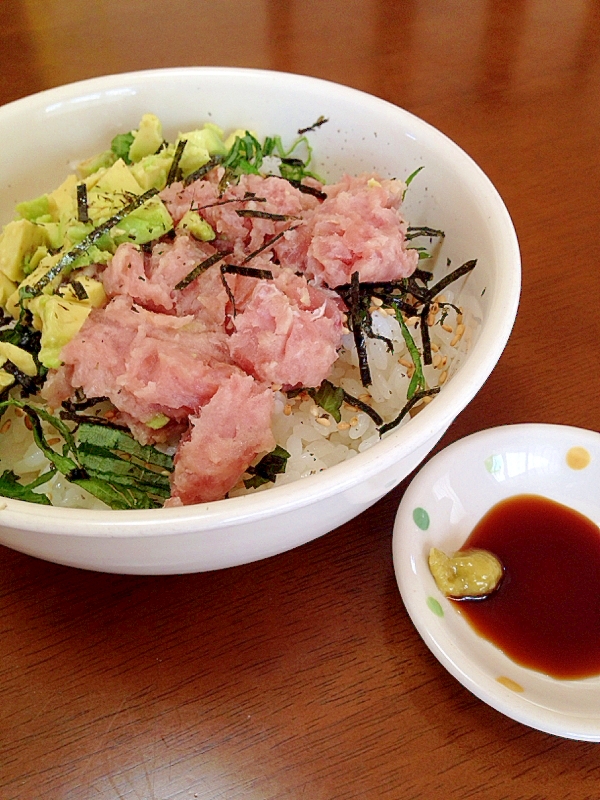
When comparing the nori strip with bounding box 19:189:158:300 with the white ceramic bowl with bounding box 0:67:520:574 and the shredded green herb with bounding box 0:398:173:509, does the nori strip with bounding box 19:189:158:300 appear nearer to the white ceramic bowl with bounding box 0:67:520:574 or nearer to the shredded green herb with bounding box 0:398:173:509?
the shredded green herb with bounding box 0:398:173:509

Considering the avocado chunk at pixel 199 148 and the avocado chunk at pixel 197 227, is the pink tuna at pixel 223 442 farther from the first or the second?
the avocado chunk at pixel 199 148

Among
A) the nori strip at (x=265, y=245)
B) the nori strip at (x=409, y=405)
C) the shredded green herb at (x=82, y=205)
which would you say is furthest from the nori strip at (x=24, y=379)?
the nori strip at (x=409, y=405)

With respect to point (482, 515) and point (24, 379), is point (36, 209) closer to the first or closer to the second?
point (24, 379)

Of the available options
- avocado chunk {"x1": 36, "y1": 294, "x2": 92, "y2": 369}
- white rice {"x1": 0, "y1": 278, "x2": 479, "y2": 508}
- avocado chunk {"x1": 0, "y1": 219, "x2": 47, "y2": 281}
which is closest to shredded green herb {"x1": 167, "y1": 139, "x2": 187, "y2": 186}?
avocado chunk {"x1": 0, "y1": 219, "x2": 47, "y2": 281}

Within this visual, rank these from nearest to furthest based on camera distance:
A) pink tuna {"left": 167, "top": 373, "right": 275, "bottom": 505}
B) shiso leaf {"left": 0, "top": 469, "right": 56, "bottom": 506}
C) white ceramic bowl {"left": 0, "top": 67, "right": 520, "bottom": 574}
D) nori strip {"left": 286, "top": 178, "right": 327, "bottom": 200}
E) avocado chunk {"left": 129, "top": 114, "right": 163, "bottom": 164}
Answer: white ceramic bowl {"left": 0, "top": 67, "right": 520, "bottom": 574}, pink tuna {"left": 167, "top": 373, "right": 275, "bottom": 505}, shiso leaf {"left": 0, "top": 469, "right": 56, "bottom": 506}, nori strip {"left": 286, "top": 178, "right": 327, "bottom": 200}, avocado chunk {"left": 129, "top": 114, "right": 163, "bottom": 164}

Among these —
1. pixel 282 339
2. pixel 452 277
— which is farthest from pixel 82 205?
pixel 452 277

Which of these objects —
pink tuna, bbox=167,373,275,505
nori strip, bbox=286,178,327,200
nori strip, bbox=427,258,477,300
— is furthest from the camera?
nori strip, bbox=286,178,327,200
